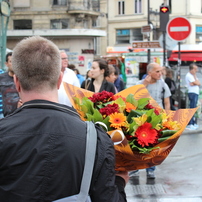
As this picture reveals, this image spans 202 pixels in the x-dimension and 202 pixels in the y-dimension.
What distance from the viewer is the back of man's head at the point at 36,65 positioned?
1.82 metres

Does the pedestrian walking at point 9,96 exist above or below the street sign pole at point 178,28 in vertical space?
below

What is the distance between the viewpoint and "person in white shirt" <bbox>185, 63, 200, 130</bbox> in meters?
12.0

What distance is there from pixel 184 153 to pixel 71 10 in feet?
74.1

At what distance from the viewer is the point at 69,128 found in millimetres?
1791

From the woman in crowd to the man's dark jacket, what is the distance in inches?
176

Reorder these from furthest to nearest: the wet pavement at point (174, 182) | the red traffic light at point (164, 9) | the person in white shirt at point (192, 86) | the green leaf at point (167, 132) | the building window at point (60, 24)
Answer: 1. the building window at point (60, 24)
2. the red traffic light at point (164, 9)
3. the person in white shirt at point (192, 86)
4. the wet pavement at point (174, 182)
5. the green leaf at point (167, 132)

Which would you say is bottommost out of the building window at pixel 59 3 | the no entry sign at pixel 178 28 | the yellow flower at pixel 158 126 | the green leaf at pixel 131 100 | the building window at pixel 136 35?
the yellow flower at pixel 158 126

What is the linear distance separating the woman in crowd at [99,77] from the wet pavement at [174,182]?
1557 mm

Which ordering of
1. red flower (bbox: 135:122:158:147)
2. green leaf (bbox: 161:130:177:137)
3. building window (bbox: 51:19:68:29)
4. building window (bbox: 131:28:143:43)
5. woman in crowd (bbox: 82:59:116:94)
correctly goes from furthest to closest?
building window (bbox: 131:28:143:43) → building window (bbox: 51:19:68:29) → woman in crowd (bbox: 82:59:116:94) → green leaf (bbox: 161:130:177:137) → red flower (bbox: 135:122:158:147)

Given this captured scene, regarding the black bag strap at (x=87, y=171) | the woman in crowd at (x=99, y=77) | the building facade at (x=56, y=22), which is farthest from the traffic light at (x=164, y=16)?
the building facade at (x=56, y=22)

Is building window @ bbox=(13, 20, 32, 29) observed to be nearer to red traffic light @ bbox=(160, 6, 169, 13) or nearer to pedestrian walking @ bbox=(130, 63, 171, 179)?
red traffic light @ bbox=(160, 6, 169, 13)

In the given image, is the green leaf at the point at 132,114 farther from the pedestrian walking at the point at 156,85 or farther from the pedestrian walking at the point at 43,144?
the pedestrian walking at the point at 156,85

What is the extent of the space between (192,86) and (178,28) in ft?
5.68

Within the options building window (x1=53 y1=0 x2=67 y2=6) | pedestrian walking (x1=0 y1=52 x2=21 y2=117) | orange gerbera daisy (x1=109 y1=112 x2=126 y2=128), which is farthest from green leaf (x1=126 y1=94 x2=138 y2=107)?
building window (x1=53 y1=0 x2=67 y2=6)
